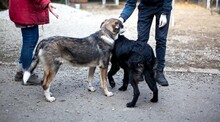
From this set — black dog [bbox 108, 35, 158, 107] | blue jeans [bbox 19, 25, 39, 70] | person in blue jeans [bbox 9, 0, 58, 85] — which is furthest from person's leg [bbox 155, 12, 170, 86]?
blue jeans [bbox 19, 25, 39, 70]

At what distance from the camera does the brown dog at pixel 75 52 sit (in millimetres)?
4703

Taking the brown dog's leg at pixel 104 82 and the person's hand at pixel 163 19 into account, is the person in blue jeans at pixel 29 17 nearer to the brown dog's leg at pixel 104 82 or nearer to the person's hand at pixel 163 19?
the brown dog's leg at pixel 104 82

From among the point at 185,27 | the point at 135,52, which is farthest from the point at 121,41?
the point at 185,27

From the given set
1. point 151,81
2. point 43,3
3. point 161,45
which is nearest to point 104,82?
point 151,81

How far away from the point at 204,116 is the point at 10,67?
3.64 metres

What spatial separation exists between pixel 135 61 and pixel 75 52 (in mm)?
830

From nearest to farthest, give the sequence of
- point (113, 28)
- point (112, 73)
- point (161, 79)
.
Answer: point (113, 28), point (112, 73), point (161, 79)

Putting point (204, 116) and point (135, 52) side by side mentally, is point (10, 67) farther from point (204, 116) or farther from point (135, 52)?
point (204, 116)

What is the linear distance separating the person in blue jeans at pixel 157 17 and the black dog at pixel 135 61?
20.9 inches

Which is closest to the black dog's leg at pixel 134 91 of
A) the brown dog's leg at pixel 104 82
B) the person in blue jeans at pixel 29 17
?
the brown dog's leg at pixel 104 82

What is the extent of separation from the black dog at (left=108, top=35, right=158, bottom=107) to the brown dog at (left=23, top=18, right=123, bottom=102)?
15 cm

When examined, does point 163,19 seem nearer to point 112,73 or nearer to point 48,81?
point 112,73

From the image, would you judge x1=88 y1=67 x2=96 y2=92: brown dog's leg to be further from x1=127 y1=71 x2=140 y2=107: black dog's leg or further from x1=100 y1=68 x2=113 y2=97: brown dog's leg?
x1=127 y1=71 x2=140 y2=107: black dog's leg

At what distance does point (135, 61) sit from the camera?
4680 millimetres
